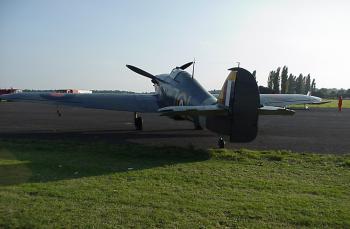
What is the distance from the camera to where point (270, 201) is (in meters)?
5.68

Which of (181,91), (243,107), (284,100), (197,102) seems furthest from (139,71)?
(243,107)

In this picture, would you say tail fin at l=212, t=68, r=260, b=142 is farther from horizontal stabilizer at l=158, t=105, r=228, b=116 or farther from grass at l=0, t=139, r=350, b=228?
grass at l=0, t=139, r=350, b=228

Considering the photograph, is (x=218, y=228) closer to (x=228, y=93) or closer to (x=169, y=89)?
(x=228, y=93)

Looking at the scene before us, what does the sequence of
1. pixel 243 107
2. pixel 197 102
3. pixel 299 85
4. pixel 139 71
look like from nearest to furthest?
pixel 243 107 < pixel 197 102 < pixel 139 71 < pixel 299 85

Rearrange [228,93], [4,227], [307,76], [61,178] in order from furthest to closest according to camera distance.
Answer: [307,76] < [228,93] < [61,178] < [4,227]

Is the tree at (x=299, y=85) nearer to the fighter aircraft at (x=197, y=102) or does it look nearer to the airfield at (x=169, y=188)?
the fighter aircraft at (x=197, y=102)

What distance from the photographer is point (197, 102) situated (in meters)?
13.2

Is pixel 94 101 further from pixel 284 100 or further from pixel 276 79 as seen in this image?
pixel 276 79

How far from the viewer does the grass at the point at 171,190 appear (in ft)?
15.9

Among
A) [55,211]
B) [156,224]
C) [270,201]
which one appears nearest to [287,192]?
[270,201]

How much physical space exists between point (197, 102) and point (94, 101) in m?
6.12

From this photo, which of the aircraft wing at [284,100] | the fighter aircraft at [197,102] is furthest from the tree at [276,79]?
the fighter aircraft at [197,102]

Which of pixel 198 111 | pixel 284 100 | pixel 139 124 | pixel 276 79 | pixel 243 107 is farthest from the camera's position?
pixel 276 79

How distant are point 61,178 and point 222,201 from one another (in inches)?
121
